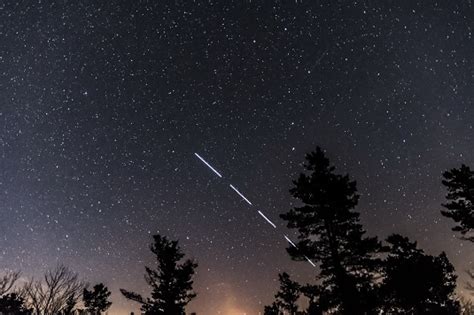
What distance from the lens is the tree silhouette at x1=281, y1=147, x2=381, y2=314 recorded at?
19.4 meters

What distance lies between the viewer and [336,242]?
2016 centimetres

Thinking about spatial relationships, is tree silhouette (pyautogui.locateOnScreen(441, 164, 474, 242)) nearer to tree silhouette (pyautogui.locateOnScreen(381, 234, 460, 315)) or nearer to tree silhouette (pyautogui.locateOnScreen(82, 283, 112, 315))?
tree silhouette (pyautogui.locateOnScreen(381, 234, 460, 315))

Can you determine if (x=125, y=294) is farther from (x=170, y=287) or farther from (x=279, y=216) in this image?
(x=279, y=216)

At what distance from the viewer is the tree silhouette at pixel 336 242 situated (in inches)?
763

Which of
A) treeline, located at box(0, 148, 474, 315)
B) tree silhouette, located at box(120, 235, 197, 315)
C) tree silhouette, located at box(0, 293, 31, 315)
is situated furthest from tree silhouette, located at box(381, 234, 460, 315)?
tree silhouette, located at box(0, 293, 31, 315)

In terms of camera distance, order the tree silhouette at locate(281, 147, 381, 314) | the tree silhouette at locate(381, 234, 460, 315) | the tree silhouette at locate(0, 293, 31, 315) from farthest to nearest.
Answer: the tree silhouette at locate(0, 293, 31, 315) < the tree silhouette at locate(381, 234, 460, 315) < the tree silhouette at locate(281, 147, 381, 314)

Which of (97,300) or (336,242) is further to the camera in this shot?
(97,300)

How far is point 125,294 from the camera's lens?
31891 mm

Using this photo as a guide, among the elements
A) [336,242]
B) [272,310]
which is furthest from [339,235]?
[272,310]

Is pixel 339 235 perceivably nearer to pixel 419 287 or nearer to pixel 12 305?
pixel 419 287

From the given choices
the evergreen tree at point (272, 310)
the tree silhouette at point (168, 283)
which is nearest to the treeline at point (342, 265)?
the tree silhouette at point (168, 283)

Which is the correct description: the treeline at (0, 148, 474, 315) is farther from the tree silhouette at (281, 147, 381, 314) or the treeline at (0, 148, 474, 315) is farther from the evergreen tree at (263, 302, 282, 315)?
the evergreen tree at (263, 302, 282, 315)

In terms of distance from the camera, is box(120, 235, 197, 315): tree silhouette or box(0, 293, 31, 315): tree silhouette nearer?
box(120, 235, 197, 315): tree silhouette

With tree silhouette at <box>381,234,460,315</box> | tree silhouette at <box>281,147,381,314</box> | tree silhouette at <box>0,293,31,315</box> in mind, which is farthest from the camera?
tree silhouette at <box>0,293,31,315</box>
